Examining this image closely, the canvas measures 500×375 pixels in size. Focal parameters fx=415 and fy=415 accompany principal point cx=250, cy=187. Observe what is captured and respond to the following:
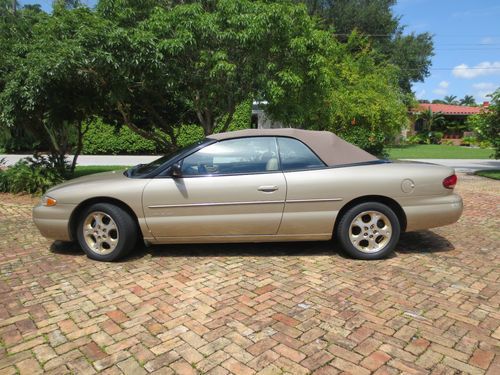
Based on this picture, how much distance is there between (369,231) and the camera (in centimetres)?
463

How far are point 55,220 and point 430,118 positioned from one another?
→ 43151 mm

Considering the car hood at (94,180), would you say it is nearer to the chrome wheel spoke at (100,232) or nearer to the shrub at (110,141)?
the chrome wheel spoke at (100,232)

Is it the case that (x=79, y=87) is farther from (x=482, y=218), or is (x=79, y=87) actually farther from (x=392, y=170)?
(x=482, y=218)

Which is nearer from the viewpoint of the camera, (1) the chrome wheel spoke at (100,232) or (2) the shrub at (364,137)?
(1) the chrome wheel spoke at (100,232)

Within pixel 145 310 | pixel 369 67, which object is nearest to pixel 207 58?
pixel 145 310

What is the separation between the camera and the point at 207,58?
26.1ft

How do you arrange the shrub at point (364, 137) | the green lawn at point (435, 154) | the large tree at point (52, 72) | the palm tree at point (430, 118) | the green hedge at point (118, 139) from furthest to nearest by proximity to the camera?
the palm tree at point (430, 118) < the green lawn at point (435, 154) < the green hedge at point (118, 139) < the shrub at point (364, 137) < the large tree at point (52, 72)

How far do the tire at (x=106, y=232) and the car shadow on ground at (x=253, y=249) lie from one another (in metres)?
0.23

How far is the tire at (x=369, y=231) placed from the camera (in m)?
4.59

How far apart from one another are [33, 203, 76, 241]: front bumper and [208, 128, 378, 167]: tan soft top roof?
6.17 feet

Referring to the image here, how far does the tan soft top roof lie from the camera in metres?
4.75

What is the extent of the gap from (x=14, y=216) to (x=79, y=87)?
293 cm

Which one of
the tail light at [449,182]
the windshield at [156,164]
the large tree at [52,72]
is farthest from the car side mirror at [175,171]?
the large tree at [52,72]

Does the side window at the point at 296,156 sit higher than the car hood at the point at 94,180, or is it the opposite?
the side window at the point at 296,156
